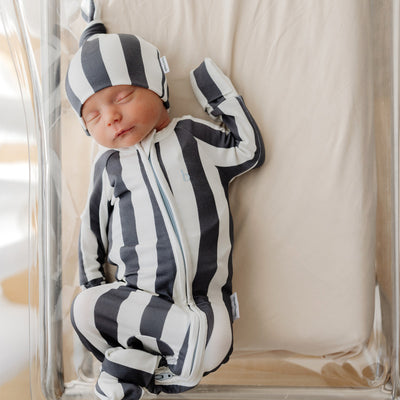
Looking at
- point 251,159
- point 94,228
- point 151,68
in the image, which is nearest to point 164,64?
point 151,68

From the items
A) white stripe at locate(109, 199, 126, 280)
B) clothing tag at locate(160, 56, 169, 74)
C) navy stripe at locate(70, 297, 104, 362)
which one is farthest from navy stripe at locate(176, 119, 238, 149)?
navy stripe at locate(70, 297, 104, 362)

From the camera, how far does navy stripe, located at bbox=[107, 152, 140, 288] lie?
3.13 ft

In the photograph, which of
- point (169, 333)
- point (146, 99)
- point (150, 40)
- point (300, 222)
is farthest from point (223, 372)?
point (150, 40)

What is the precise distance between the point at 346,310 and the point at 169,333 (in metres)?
0.40

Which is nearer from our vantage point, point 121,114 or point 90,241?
point 121,114

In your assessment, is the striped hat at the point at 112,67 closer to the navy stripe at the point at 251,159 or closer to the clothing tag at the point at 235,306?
the navy stripe at the point at 251,159

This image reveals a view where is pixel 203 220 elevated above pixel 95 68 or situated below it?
below

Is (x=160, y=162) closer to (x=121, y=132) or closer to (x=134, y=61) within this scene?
(x=121, y=132)

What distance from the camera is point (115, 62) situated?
896 millimetres

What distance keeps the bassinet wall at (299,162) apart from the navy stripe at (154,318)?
0.20m

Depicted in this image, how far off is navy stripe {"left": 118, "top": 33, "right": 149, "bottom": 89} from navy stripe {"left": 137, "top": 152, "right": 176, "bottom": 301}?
0.24m

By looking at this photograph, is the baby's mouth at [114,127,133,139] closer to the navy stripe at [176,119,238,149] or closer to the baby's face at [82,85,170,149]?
the baby's face at [82,85,170,149]

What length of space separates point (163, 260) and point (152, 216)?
96 mm

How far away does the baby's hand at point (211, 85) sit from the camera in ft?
3.21
